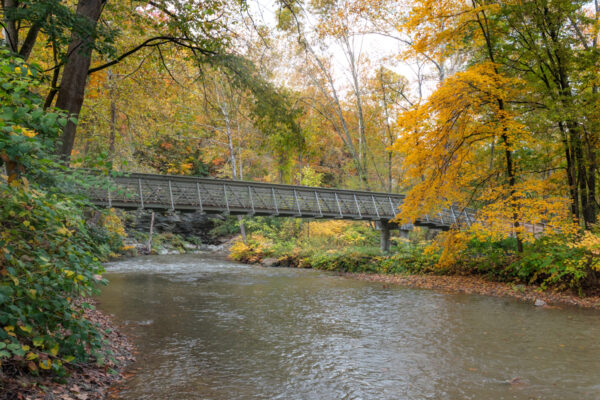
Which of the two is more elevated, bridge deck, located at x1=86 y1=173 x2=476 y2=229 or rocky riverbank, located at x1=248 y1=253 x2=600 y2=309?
bridge deck, located at x1=86 y1=173 x2=476 y2=229

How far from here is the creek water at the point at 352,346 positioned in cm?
424

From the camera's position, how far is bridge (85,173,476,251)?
45.8 feet

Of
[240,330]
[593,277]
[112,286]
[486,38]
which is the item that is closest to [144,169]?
[112,286]

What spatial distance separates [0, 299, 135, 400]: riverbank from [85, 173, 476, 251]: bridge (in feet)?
30.0

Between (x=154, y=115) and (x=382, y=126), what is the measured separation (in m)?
18.3

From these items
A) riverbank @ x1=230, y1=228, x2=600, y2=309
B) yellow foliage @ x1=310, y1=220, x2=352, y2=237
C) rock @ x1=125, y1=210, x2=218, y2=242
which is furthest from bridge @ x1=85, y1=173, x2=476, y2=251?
rock @ x1=125, y1=210, x2=218, y2=242

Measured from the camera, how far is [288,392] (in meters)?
4.12

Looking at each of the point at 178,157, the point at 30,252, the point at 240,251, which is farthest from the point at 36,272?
the point at 178,157

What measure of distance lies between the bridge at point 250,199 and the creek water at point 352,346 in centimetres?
421

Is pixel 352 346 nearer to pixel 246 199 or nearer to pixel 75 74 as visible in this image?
pixel 75 74

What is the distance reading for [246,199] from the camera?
1742cm

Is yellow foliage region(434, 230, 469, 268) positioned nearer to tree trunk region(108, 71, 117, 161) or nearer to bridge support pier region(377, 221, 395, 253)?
bridge support pier region(377, 221, 395, 253)

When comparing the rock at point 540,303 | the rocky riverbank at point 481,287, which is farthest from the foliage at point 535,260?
the rock at point 540,303

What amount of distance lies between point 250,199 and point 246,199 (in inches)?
41.9
